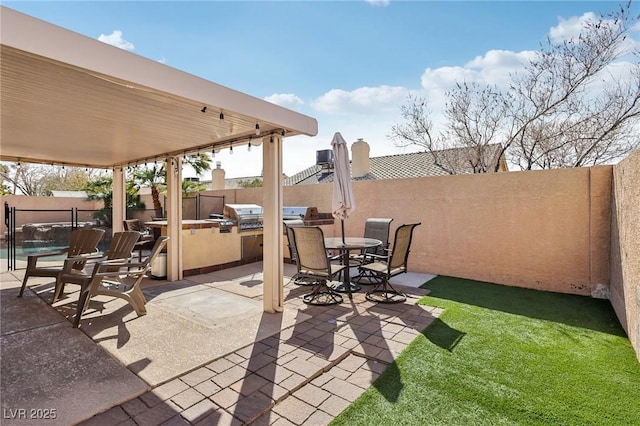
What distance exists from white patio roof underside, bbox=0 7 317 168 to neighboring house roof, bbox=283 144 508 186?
8766mm

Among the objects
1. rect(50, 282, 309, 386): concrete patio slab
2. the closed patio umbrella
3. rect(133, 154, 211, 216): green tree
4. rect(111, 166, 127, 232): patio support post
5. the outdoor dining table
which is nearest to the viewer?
rect(50, 282, 309, 386): concrete patio slab

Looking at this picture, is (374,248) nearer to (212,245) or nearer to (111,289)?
(212,245)

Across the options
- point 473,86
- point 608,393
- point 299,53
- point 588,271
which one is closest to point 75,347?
point 608,393

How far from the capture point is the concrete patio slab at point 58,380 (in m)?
2.57

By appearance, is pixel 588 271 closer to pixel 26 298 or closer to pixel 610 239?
pixel 610 239

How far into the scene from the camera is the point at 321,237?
5.32 metres

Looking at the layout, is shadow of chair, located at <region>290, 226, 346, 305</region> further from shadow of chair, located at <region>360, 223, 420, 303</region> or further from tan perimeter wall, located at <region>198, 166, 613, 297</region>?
tan perimeter wall, located at <region>198, 166, 613, 297</region>

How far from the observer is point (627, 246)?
14.9ft

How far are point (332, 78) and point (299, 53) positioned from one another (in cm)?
188

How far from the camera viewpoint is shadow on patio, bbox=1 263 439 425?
269 cm

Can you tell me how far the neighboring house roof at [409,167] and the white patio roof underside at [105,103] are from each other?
8766mm

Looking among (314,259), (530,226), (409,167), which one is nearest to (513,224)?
(530,226)

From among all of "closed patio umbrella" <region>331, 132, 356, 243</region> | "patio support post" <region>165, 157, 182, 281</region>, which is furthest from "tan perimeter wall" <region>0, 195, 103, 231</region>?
"closed patio umbrella" <region>331, 132, 356, 243</region>

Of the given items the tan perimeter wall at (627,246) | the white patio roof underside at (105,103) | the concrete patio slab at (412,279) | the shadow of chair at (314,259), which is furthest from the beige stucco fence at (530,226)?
the white patio roof underside at (105,103)
